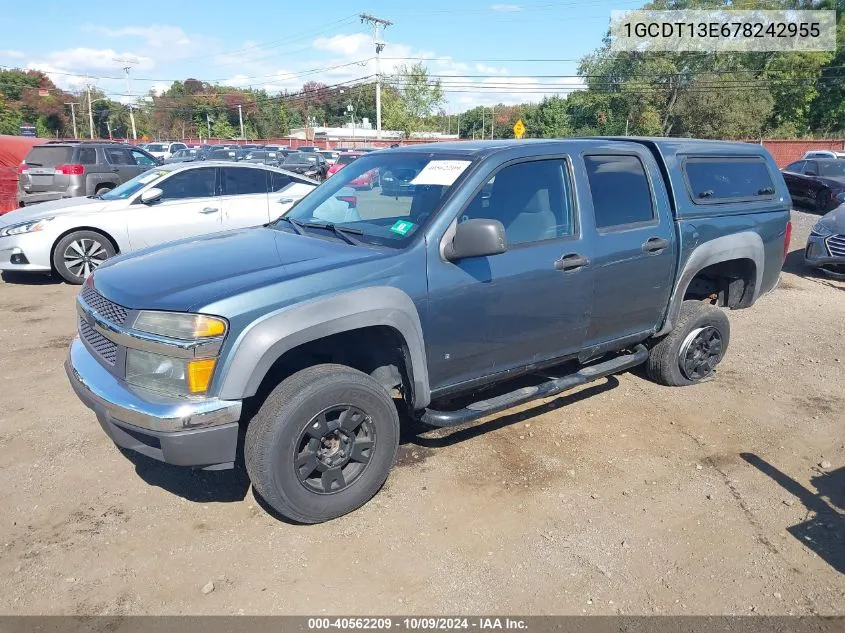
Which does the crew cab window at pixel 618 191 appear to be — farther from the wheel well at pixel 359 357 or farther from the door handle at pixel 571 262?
the wheel well at pixel 359 357

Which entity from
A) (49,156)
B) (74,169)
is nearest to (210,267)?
(74,169)

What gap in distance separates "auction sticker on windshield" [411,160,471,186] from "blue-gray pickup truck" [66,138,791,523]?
0.01 metres

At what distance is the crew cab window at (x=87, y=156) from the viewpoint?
1295 centimetres

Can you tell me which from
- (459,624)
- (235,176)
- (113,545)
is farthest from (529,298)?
(235,176)

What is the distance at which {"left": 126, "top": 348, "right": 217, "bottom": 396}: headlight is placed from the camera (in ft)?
9.44

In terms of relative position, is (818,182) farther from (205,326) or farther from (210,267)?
(205,326)

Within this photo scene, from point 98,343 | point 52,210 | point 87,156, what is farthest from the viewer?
point 87,156

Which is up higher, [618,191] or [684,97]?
[684,97]

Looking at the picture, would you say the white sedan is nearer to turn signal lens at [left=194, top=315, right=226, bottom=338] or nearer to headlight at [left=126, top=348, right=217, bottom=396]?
headlight at [left=126, top=348, right=217, bottom=396]

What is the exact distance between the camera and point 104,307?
328 centimetres

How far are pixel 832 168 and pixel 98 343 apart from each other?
19707 mm

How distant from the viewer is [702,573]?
3021 millimetres

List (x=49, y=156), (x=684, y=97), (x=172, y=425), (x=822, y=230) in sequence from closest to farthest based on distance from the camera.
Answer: (x=172, y=425)
(x=822, y=230)
(x=49, y=156)
(x=684, y=97)

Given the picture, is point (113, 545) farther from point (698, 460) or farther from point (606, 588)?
point (698, 460)
